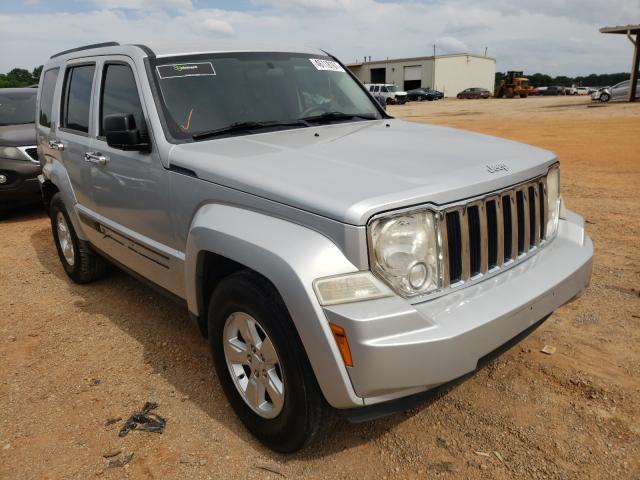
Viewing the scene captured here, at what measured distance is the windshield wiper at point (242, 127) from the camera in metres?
3.23

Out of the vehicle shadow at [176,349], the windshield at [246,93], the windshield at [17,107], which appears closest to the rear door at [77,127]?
the vehicle shadow at [176,349]

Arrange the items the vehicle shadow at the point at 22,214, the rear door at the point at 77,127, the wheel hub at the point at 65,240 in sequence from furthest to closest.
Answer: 1. the vehicle shadow at the point at 22,214
2. the wheel hub at the point at 65,240
3. the rear door at the point at 77,127

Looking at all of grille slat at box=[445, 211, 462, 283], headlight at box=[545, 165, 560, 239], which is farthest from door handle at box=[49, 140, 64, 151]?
headlight at box=[545, 165, 560, 239]

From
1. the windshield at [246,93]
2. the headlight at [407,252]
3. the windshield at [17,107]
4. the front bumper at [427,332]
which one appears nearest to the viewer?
the front bumper at [427,332]

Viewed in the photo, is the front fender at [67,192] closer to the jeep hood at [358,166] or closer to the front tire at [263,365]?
the jeep hood at [358,166]

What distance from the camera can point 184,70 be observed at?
3.48m

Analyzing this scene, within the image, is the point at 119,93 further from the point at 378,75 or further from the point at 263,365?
the point at 378,75

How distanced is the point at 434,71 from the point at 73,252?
65.4 metres

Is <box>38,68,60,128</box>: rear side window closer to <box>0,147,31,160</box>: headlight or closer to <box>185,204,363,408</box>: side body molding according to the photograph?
<box>0,147,31,160</box>: headlight

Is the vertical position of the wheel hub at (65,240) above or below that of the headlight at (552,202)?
below

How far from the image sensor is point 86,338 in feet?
13.3

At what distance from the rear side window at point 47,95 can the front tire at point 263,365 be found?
3314mm

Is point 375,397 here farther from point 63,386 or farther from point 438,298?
point 63,386

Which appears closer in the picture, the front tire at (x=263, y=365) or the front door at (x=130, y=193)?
the front tire at (x=263, y=365)
